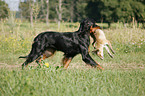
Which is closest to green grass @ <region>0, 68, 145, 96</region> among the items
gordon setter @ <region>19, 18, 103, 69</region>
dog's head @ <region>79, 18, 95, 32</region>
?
gordon setter @ <region>19, 18, 103, 69</region>

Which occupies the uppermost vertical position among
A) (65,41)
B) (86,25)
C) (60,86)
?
(86,25)

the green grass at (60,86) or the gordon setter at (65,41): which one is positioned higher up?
the gordon setter at (65,41)

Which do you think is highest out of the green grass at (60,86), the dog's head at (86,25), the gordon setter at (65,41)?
the dog's head at (86,25)

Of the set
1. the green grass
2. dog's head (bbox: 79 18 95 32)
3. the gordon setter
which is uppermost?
dog's head (bbox: 79 18 95 32)

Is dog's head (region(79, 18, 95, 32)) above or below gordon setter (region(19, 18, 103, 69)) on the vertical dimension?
above

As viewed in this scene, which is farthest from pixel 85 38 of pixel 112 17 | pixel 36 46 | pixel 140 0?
pixel 140 0

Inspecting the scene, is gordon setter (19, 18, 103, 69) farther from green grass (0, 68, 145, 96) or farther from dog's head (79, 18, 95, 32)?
green grass (0, 68, 145, 96)

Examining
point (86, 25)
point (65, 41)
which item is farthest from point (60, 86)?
point (86, 25)

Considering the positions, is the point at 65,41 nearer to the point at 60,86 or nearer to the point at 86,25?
the point at 86,25

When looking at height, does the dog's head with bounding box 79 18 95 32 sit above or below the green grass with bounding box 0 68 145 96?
above

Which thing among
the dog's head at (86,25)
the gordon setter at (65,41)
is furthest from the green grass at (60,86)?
the dog's head at (86,25)

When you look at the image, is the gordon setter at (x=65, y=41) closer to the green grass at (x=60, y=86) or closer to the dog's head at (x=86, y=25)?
the dog's head at (x=86, y=25)

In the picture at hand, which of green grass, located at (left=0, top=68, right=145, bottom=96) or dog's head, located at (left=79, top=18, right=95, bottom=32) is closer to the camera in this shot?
green grass, located at (left=0, top=68, right=145, bottom=96)

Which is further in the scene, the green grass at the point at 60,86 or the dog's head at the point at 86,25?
the dog's head at the point at 86,25
